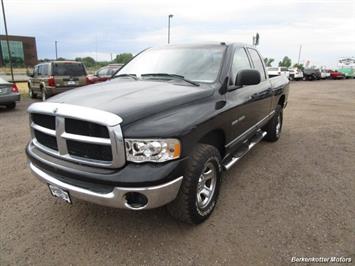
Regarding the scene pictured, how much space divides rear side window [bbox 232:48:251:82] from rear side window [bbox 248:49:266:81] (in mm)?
389

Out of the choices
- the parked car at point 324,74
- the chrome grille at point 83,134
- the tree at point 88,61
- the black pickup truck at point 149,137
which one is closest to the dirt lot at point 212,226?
the black pickup truck at point 149,137

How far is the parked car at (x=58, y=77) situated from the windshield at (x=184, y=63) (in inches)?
339

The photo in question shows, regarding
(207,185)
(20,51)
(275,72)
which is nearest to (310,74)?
(275,72)

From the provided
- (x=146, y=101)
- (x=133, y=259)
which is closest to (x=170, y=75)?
(x=146, y=101)

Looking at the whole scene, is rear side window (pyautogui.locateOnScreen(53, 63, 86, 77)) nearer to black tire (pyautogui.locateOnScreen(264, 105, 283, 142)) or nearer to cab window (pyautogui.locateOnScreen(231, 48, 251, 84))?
black tire (pyautogui.locateOnScreen(264, 105, 283, 142))

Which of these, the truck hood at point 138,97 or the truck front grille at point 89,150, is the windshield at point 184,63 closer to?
the truck hood at point 138,97

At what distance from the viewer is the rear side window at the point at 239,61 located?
3.67 metres

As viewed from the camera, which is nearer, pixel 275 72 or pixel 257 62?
pixel 257 62

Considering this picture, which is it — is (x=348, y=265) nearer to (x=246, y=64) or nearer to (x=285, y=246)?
(x=285, y=246)

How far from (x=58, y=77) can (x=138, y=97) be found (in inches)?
405

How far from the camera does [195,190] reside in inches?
104

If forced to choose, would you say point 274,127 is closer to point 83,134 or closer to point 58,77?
point 83,134

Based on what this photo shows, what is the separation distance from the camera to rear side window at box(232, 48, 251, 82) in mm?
3671

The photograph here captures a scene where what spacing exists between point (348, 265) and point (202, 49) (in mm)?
2854
